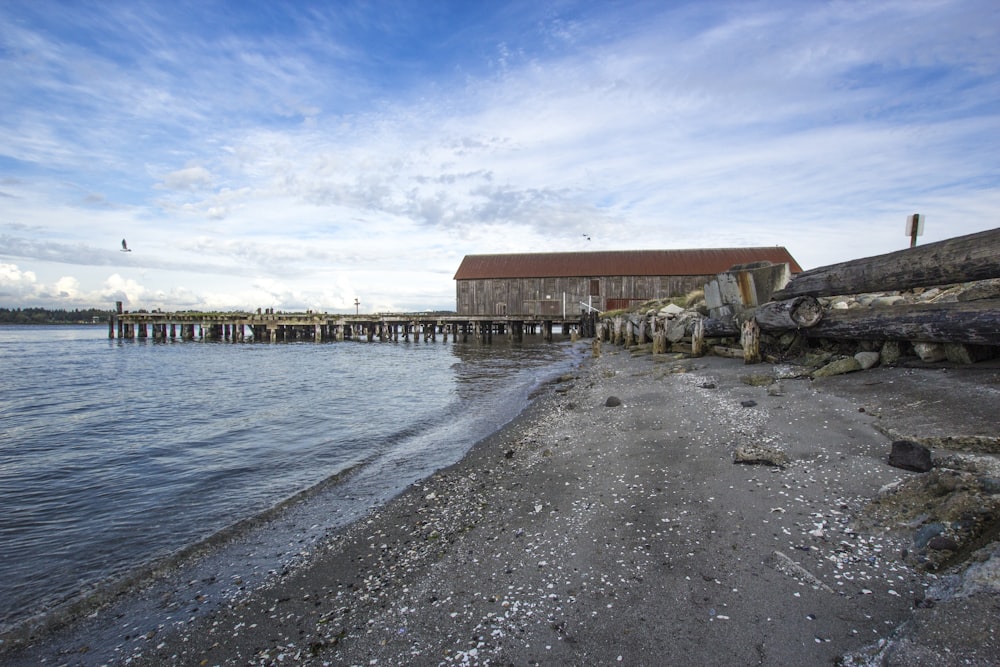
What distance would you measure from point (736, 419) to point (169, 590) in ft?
21.8

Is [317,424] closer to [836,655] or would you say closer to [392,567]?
[392,567]

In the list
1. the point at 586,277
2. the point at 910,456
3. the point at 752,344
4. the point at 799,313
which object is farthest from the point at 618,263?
the point at 910,456

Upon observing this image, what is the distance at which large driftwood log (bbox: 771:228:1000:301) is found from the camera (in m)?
6.29

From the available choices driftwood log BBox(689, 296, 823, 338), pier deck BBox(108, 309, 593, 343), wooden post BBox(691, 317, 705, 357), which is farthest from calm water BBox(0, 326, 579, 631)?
pier deck BBox(108, 309, 593, 343)

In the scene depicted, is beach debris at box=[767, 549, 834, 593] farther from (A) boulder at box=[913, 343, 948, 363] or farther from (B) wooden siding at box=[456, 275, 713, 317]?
(B) wooden siding at box=[456, 275, 713, 317]

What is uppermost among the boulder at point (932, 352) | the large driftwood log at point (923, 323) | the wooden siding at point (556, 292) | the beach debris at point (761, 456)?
the wooden siding at point (556, 292)

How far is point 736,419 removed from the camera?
265 inches

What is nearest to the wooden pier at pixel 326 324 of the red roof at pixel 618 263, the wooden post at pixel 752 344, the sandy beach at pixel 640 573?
the red roof at pixel 618 263

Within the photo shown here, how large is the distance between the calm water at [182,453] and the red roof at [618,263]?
32.4 m

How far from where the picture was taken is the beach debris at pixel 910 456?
4.23m

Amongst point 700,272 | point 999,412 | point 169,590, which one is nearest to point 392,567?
point 169,590

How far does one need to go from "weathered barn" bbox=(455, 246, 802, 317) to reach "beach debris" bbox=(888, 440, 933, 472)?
43965mm

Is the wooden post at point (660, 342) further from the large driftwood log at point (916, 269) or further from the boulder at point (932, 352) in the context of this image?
the boulder at point (932, 352)

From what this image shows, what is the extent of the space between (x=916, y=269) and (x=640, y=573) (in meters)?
6.93
